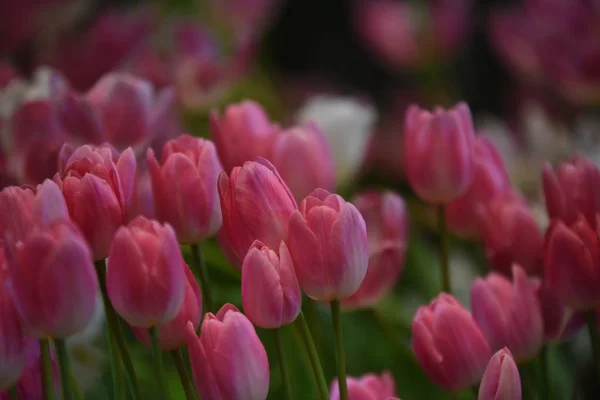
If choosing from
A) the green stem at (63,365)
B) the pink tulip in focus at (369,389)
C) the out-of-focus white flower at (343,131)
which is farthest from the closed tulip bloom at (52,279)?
the out-of-focus white flower at (343,131)

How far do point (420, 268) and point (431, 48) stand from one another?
16.1 inches

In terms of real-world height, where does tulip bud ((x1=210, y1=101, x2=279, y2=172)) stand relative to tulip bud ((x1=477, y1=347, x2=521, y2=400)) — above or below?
above

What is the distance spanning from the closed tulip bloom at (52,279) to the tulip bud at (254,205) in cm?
6

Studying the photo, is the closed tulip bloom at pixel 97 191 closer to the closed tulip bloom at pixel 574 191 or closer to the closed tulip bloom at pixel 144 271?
the closed tulip bloom at pixel 144 271

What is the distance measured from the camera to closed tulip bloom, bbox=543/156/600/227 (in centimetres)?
35

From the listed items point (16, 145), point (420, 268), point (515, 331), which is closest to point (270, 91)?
point (420, 268)

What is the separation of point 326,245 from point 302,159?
92 millimetres

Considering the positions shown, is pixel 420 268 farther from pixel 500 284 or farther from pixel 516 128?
pixel 516 128

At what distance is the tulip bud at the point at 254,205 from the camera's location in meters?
0.30

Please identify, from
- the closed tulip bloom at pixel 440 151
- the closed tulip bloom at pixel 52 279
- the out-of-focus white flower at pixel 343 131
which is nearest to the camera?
the closed tulip bloom at pixel 52 279

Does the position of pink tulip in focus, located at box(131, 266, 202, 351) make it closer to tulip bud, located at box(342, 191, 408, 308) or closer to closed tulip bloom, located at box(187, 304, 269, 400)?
closed tulip bloom, located at box(187, 304, 269, 400)

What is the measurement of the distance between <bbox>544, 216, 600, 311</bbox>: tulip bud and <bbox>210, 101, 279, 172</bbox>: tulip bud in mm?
151

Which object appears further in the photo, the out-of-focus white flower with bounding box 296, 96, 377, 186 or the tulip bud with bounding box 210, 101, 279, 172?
the out-of-focus white flower with bounding box 296, 96, 377, 186

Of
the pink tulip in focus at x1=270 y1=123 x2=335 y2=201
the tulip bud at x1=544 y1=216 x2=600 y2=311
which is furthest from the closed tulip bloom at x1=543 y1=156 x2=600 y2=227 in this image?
the pink tulip in focus at x1=270 y1=123 x2=335 y2=201
